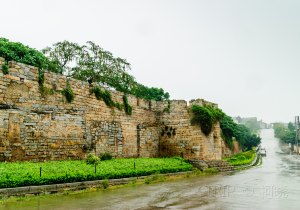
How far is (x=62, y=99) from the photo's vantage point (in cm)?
A: 1567

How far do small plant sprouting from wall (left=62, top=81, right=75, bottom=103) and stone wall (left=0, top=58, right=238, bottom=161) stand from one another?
166 millimetres

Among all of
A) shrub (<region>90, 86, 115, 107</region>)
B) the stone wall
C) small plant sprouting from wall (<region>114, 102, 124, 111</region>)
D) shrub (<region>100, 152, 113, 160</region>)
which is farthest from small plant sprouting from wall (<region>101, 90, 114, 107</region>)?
shrub (<region>100, 152, 113, 160</region>)

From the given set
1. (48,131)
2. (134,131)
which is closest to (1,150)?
(48,131)

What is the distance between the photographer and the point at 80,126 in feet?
54.2

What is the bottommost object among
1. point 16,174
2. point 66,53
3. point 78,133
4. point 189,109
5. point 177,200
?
point 177,200

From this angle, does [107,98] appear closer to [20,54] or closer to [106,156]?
[106,156]

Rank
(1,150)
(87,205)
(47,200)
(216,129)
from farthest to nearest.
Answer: (216,129) < (1,150) < (47,200) < (87,205)

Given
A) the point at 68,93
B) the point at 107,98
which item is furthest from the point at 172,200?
the point at 107,98

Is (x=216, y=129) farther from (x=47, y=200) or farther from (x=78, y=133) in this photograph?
(x=47, y=200)

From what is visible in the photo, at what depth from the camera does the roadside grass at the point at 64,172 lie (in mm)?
10070

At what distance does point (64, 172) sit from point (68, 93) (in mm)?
5194

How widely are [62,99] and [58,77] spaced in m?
1.03

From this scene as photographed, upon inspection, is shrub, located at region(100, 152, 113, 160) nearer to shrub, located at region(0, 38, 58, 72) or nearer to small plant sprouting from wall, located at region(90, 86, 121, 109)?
small plant sprouting from wall, located at region(90, 86, 121, 109)

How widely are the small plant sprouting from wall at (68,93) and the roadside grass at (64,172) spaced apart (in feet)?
11.4
